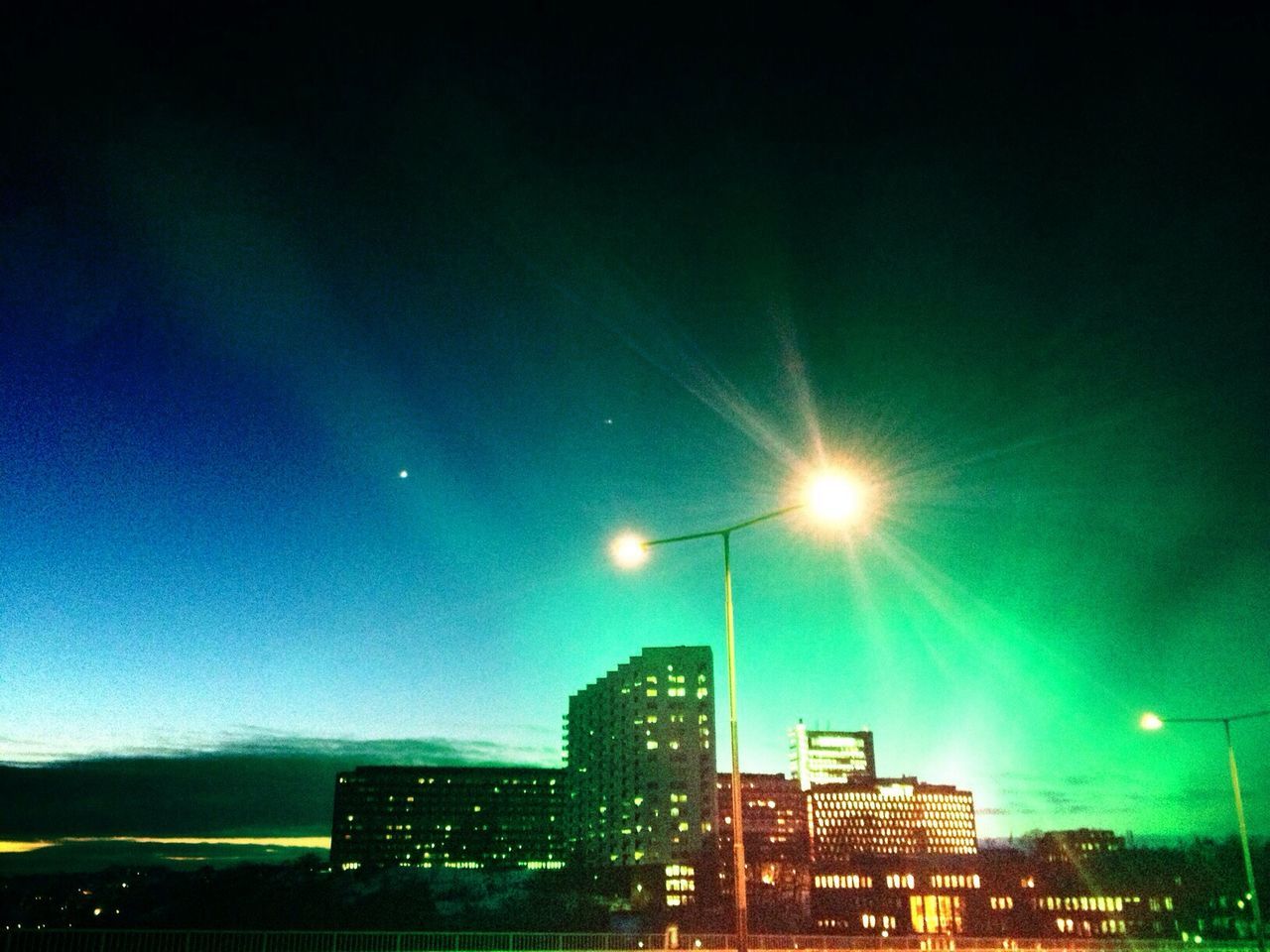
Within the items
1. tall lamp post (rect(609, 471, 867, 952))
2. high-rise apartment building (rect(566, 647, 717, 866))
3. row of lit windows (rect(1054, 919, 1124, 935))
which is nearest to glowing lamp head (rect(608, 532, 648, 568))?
tall lamp post (rect(609, 471, 867, 952))

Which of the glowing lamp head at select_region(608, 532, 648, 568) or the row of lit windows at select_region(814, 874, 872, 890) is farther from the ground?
the glowing lamp head at select_region(608, 532, 648, 568)

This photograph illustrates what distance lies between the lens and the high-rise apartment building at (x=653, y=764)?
16862 cm

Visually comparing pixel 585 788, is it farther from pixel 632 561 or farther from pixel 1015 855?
pixel 632 561

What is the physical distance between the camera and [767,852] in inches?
7485

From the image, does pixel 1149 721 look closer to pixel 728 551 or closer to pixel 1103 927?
pixel 728 551

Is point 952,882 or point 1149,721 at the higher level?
point 1149,721

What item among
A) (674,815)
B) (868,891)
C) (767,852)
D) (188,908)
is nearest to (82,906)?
(188,908)

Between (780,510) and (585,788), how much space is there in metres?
188

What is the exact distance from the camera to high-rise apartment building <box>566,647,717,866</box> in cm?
16862

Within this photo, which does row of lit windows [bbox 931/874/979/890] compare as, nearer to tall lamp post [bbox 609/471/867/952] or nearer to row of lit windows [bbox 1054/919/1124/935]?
row of lit windows [bbox 1054/919/1124/935]

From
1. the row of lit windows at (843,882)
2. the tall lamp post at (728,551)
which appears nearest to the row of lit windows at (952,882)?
the row of lit windows at (843,882)

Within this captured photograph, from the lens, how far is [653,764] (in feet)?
566

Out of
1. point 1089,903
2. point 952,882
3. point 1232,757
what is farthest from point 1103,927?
point 1232,757

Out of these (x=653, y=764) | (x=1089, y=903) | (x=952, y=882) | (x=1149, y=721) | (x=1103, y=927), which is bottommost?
(x=1103, y=927)
